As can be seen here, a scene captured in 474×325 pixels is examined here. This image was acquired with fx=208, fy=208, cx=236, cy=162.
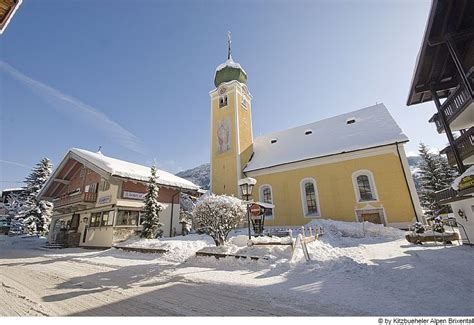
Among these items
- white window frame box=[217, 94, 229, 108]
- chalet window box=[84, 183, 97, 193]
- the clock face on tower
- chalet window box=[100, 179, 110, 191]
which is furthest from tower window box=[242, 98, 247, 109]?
chalet window box=[84, 183, 97, 193]

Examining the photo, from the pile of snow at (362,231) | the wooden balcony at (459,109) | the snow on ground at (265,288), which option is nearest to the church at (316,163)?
the pile of snow at (362,231)

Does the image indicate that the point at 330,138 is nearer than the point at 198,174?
Yes

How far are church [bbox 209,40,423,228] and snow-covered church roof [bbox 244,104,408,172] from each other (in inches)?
2.8

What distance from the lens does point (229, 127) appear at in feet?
83.6

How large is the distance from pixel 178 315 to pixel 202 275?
2.88 metres

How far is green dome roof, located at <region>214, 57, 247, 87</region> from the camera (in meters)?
27.5

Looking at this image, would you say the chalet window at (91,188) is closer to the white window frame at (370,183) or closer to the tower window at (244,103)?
the tower window at (244,103)

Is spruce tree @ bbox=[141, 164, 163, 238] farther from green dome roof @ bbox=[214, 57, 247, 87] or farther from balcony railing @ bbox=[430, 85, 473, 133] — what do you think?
green dome roof @ bbox=[214, 57, 247, 87]

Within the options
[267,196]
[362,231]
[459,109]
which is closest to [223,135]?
[267,196]

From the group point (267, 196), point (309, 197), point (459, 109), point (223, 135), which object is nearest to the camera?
point (459, 109)

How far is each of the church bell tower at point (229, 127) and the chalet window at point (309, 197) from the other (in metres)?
6.69

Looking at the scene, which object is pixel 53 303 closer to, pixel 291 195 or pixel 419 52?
pixel 419 52

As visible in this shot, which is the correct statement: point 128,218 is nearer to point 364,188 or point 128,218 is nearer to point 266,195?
point 266,195

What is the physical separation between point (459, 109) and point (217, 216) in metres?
10.8
